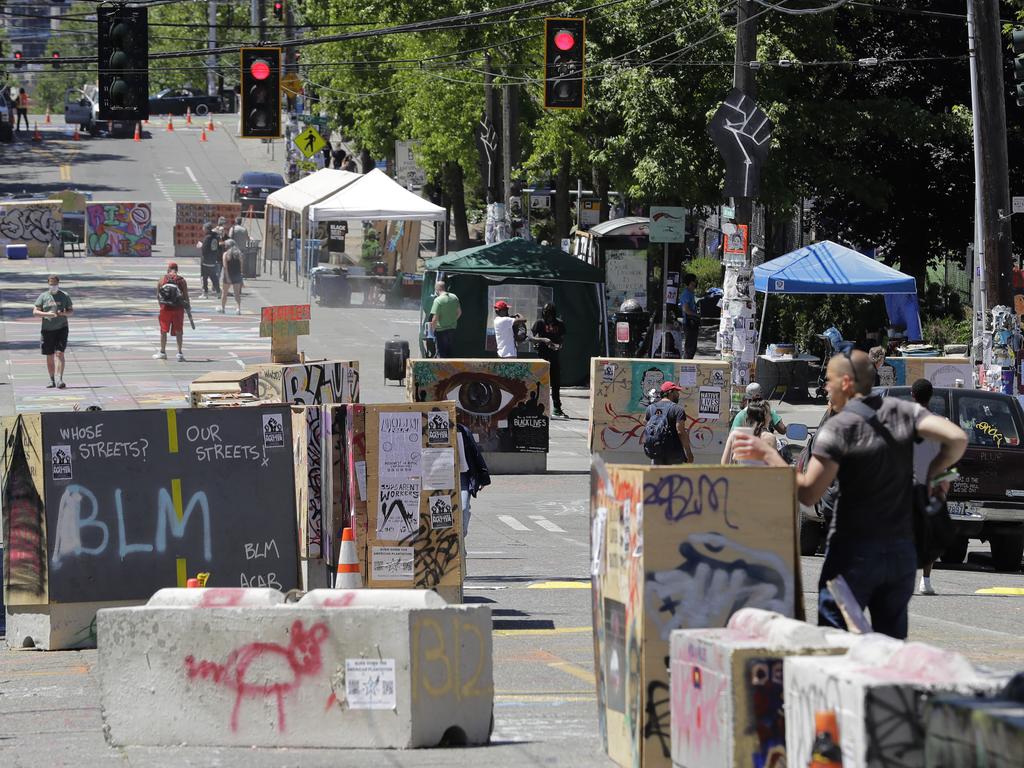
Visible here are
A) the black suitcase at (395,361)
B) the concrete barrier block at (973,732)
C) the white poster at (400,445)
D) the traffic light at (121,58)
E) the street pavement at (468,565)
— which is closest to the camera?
the concrete barrier block at (973,732)

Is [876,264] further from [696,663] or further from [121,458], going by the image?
[696,663]

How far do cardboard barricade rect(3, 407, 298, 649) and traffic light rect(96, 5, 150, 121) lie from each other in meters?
11.9

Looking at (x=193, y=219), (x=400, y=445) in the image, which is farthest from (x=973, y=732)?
(x=193, y=219)

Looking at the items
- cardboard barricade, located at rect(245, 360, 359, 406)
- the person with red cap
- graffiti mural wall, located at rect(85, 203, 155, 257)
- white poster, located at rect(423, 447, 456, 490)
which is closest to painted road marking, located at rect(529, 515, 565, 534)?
cardboard barricade, located at rect(245, 360, 359, 406)

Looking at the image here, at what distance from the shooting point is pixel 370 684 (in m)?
7.33

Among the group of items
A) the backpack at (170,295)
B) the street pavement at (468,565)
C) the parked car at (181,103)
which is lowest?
the street pavement at (468,565)

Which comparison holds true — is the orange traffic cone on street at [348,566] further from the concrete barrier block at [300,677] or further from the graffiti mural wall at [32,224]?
the graffiti mural wall at [32,224]

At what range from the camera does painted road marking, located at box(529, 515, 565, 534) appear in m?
16.4

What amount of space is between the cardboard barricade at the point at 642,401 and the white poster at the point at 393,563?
9.42m

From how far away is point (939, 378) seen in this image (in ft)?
76.4

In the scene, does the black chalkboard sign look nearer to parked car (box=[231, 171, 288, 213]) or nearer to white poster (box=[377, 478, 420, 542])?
white poster (box=[377, 478, 420, 542])

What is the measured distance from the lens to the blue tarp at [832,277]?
88.7 ft

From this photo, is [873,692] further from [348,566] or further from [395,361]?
[395,361]

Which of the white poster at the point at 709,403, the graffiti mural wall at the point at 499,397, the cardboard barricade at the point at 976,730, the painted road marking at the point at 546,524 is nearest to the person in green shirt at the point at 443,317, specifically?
the graffiti mural wall at the point at 499,397
